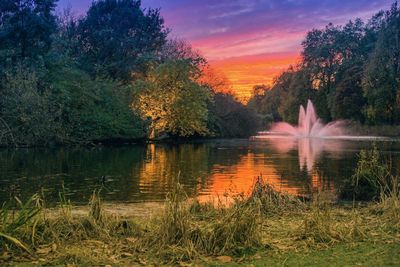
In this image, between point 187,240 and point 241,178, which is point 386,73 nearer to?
point 241,178

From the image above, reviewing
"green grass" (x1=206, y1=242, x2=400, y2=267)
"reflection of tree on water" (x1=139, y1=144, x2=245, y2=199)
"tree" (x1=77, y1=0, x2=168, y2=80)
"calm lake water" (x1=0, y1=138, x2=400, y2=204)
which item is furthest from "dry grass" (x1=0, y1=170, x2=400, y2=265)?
"tree" (x1=77, y1=0, x2=168, y2=80)

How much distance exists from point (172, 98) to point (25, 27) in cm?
1480

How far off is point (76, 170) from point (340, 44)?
2556 inches

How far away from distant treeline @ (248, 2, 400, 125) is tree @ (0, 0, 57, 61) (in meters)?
40.3

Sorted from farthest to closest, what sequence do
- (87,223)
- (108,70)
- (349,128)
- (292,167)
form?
(349,128) < (108,70) < (292,167) < (87,223)

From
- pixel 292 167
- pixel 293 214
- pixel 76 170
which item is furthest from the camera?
pixel 292 167

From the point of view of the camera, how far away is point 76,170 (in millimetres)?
22844

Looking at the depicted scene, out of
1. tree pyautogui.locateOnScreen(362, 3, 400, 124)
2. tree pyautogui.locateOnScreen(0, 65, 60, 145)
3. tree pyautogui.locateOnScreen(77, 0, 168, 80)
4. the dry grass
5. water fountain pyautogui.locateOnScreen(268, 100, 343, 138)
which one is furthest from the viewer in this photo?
water fountain pyautogui.locateOnScreen(268, 100, 343, 138)

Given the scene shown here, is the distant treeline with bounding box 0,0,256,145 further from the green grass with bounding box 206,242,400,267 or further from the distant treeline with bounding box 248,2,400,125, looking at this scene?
the green grass with bounding box 206,242,400,267

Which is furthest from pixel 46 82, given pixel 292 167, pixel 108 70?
pixel 292 167

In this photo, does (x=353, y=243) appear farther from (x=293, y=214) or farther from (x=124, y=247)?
(x=124, y=247)

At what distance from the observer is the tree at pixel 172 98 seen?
163 feet

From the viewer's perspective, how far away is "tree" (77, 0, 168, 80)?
58.6 m

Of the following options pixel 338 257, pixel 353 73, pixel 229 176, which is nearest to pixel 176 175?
pixel 229 176
